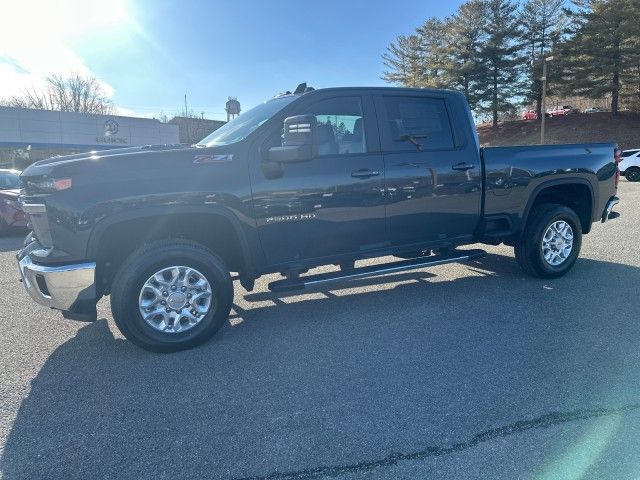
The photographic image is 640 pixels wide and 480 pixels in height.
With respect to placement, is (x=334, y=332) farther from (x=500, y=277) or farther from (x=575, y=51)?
(x=575, y=51)

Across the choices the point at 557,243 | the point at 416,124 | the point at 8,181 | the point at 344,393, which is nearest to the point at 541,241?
the point at 557,243

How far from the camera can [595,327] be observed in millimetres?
4094

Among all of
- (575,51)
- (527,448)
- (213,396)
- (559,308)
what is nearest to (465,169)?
(559,308)

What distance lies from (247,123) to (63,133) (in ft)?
134

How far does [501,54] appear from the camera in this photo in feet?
127

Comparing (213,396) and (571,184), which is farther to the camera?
(571,184)

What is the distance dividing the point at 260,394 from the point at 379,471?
106 cm

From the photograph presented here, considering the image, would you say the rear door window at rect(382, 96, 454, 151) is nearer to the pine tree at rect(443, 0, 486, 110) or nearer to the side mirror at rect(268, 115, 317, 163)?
the side mirror at rect(268, 115, 317, 163)

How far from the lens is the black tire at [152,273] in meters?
3.58

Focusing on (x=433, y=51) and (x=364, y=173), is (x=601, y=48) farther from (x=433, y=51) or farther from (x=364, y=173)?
(x=364, y=173)

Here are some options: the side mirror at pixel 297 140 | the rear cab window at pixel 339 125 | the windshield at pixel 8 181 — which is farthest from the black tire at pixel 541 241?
the windshield at pixel 8 181

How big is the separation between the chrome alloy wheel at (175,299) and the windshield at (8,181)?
28.3 feet

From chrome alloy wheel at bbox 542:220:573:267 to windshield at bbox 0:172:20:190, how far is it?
34.8 ft

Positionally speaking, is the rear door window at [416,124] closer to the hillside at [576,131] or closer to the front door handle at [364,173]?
the front door handle at [364,173]
